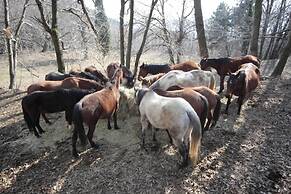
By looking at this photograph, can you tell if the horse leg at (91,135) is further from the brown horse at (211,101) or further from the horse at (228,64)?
the horse at (228,64)

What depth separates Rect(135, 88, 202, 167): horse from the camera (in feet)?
18.5

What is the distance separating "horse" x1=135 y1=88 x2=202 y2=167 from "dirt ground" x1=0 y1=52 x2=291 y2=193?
0.43 meters

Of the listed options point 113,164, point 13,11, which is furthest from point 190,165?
point 13,11

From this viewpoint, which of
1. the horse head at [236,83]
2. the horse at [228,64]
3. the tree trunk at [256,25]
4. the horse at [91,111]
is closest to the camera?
the horse at [91,111]

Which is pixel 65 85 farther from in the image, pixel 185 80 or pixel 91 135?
pixel 185 80

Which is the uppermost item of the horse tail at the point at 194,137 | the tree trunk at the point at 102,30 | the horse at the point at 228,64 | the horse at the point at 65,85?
the tree trunk at the point at 102,30

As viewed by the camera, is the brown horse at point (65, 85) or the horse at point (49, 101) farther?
the brown horse at point (65, 85)

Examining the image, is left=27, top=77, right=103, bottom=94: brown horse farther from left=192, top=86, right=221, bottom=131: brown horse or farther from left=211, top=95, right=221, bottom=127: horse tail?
left=211, top=95, right=221, bottom=127: horse tail

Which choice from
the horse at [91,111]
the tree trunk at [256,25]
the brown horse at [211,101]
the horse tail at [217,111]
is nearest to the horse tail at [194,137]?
the brown horse at [211,101]

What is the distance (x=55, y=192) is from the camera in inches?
234

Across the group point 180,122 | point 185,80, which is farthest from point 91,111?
point 185,80

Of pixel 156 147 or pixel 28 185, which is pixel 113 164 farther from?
pixel 28 185

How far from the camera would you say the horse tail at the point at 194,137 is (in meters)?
5.63

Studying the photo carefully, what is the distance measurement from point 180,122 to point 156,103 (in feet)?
2.43
